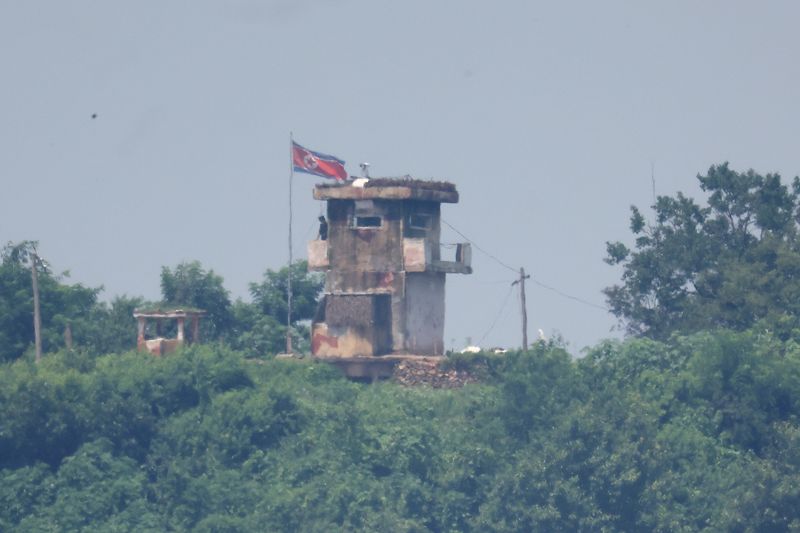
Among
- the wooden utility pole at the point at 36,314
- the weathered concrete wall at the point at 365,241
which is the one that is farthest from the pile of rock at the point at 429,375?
the wooden utility pole at the point at 36,314

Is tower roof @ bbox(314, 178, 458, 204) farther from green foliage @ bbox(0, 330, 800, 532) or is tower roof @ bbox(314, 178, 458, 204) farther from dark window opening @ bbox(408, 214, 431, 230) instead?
green foliage @ bbox(0, 330, 800, 532)

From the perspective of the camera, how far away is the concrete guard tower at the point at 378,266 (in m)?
55.5

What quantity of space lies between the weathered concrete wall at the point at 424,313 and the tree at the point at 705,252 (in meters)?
7.51

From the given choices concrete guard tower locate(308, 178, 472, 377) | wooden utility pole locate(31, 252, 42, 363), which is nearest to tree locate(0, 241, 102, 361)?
wooden utility pole locate(31, 252, 42, 363)

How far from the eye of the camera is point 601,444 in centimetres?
4781

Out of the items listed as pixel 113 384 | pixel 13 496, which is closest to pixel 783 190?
pixel 113 384

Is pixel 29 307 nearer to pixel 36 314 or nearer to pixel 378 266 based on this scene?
pixel 36 314

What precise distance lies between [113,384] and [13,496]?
4.45 meters

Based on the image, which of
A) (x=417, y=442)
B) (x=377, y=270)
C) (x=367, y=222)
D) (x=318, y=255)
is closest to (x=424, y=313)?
(x=377, y=270)

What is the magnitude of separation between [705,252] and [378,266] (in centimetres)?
1119

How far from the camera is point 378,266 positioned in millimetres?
55781

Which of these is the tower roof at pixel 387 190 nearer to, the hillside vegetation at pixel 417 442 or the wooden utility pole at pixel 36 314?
the hillside vegetation at pixel 417 442

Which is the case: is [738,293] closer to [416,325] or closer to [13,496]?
[416,325]

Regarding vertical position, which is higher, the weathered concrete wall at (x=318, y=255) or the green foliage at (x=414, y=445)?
the weathered concrete wall at (x=318, y=255)
